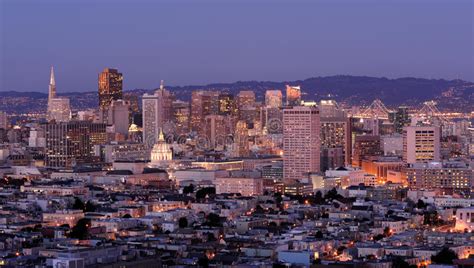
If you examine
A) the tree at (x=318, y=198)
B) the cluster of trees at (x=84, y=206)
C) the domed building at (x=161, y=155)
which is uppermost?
the domed building at (x=161, y=155)

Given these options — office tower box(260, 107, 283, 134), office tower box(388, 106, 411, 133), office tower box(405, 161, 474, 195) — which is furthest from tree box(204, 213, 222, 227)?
office tower box(260, 107, 283, 134)

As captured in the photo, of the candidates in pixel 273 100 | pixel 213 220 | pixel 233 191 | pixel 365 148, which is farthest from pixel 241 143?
pixel 213 220

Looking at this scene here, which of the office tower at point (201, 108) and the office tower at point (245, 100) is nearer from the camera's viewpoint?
the office tower at point (201, 108)

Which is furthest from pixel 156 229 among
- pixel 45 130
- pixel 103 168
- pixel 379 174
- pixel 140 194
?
pixel 45 130

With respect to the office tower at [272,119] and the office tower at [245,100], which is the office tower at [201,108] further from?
the office tower at [245,100]

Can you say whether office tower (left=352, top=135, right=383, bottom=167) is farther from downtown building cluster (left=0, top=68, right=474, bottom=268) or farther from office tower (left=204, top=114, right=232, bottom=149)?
office tower (left=204, top=114, right=232, bottom=149)

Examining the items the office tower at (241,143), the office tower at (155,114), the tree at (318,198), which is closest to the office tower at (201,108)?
the office tower at (155,114)

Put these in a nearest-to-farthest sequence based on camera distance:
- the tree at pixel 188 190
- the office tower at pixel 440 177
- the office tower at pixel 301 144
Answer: the tree at pixel 188 190 → the office tower at pixel 440 177 → the office tower at pixel 301 144
